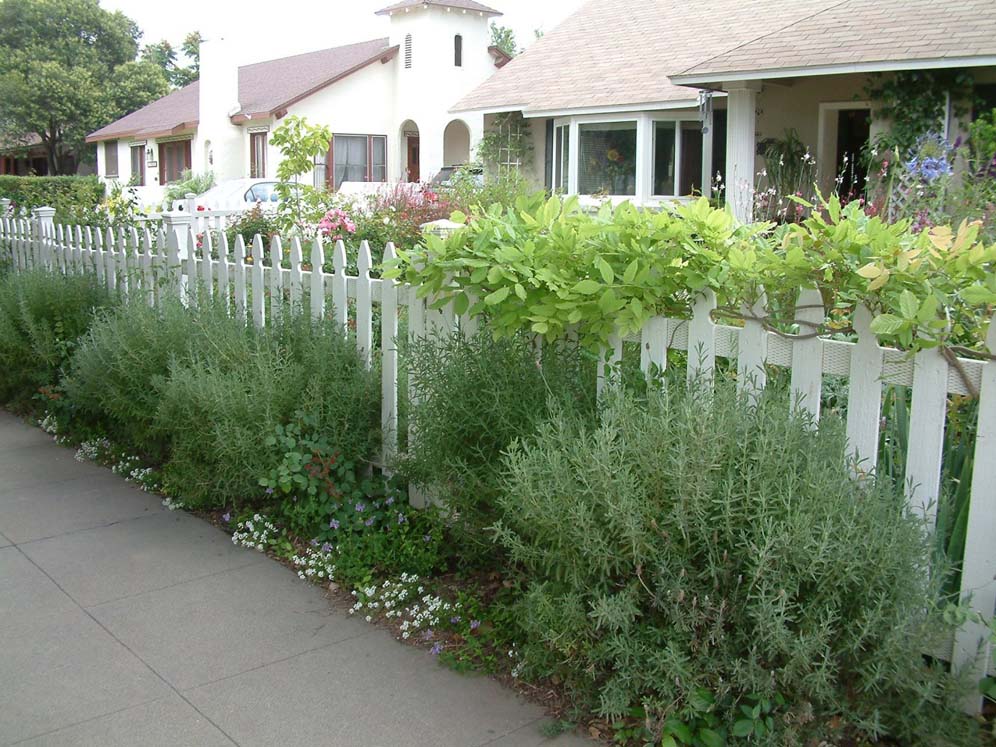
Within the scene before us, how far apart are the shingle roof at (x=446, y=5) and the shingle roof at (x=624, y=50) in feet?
28.9

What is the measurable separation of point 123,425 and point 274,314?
54.6 inches

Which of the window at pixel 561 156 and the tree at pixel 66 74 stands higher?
the tree at pixel 66 74

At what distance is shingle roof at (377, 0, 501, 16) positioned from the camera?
3170cm

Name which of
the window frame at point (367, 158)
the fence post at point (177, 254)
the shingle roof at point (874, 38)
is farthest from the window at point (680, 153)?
the window frame at point (367, 158)

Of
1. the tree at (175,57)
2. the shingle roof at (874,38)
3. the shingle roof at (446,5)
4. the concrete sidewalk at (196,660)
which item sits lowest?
the concrete sidewalk at (196,660)

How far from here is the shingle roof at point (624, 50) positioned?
62.2ft

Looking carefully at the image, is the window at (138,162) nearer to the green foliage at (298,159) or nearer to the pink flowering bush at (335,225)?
the green foliage at (298,159)

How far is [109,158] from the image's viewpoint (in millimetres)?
44125

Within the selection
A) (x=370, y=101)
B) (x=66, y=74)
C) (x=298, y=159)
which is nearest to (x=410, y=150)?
(x=370, y=101)

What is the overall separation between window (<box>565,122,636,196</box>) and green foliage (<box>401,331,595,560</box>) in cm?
1573

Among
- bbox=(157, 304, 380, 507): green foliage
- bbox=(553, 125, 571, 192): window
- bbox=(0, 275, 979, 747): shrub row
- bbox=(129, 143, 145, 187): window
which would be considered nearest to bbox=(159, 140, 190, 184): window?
bbox=(129, 143, 145, 187): window

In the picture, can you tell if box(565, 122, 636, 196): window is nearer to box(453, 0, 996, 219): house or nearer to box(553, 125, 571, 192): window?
box(453, 0, 996, 219): house

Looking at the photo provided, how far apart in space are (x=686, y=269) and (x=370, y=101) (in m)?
31.6

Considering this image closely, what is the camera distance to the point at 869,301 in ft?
10.6
